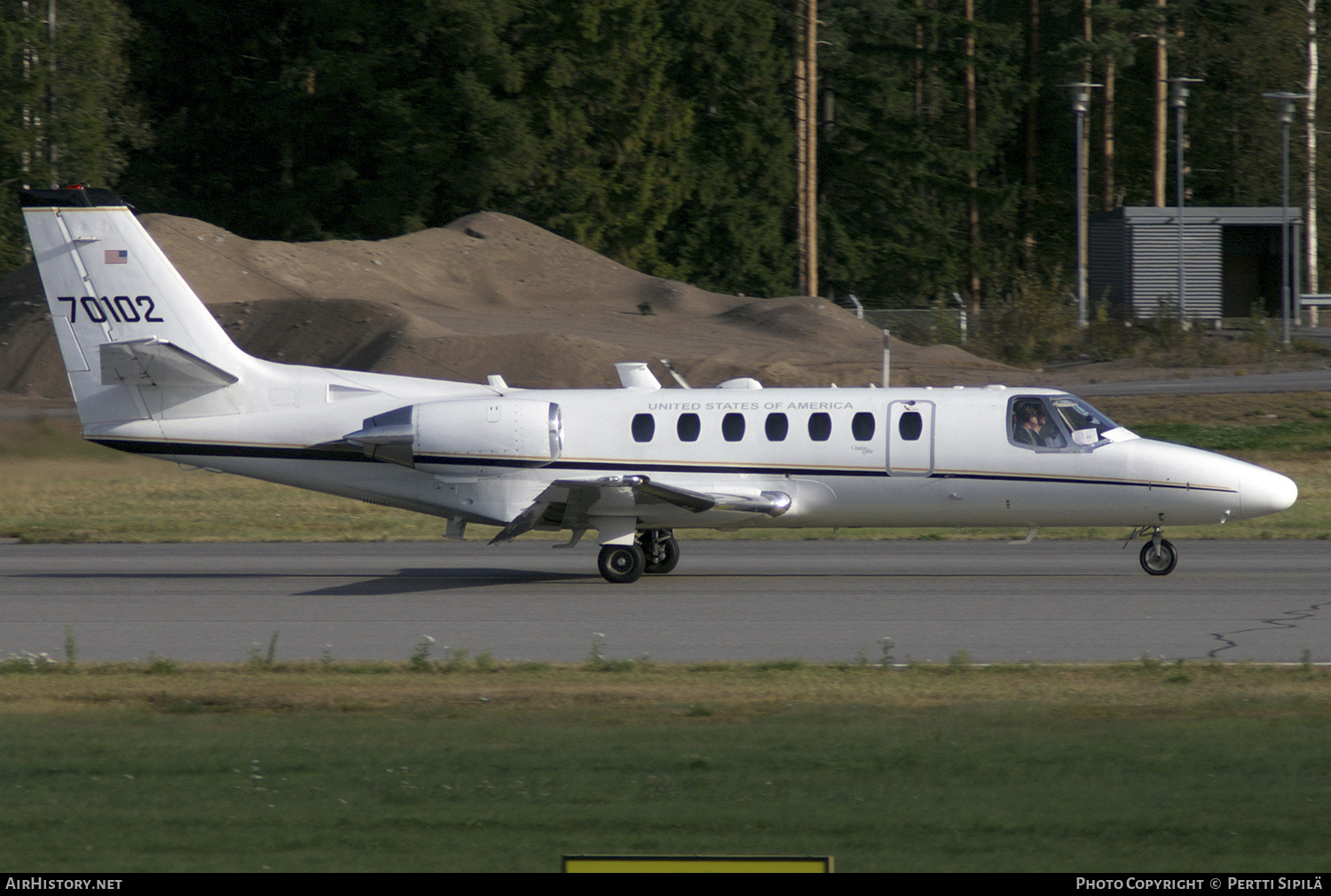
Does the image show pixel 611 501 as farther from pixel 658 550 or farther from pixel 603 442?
pixel 658 550

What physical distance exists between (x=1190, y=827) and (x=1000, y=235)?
59.4 metres

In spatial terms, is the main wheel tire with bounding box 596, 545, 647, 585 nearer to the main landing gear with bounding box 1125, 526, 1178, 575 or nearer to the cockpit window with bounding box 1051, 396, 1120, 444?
the cockpit window with bounding box 1051, 396, 1120, 444

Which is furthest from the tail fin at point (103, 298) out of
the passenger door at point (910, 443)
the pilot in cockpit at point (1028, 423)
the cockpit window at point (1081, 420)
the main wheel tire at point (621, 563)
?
the cockpit window at point (1081, 420)

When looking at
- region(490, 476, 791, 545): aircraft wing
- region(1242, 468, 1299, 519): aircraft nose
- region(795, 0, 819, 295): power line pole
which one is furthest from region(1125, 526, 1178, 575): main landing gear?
region(795, 0, 819, 295): power line pole

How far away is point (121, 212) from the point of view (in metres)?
18.9

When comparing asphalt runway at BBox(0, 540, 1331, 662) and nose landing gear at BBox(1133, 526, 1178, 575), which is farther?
nose landing gear at BBox(1133, 526, 1178, 575)

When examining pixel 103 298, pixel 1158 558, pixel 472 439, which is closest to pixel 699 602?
pixel 472 439

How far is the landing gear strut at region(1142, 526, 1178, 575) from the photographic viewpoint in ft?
56.7

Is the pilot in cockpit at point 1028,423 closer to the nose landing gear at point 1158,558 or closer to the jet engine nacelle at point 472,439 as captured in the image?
the nose landing gear at point 1158,558

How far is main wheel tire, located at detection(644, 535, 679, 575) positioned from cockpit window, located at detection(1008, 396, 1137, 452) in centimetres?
441

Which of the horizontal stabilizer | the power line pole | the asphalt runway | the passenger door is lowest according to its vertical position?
the asphalt runway

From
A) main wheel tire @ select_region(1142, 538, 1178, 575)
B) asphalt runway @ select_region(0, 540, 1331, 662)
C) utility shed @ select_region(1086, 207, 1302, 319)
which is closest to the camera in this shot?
asphalt runway @ select_region(0, 540, 1331, 662)

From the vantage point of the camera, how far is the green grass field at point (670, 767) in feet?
23.3

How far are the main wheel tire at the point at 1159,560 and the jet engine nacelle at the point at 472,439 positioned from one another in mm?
6953
